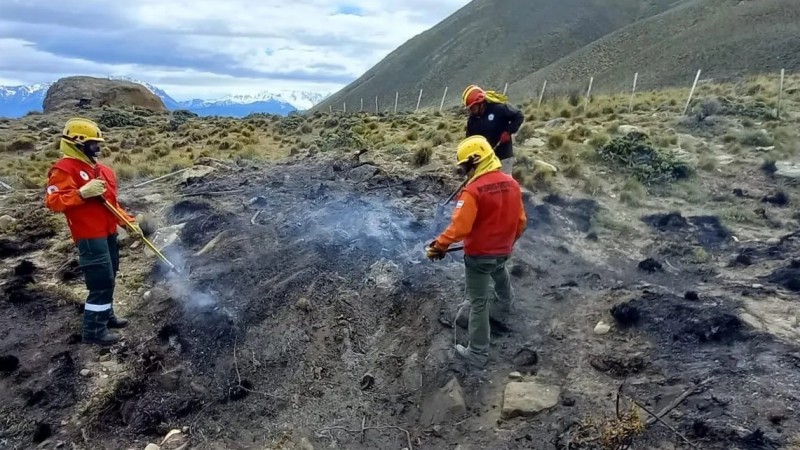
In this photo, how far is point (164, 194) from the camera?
11383 millimetres

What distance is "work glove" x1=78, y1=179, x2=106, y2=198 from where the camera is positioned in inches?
236

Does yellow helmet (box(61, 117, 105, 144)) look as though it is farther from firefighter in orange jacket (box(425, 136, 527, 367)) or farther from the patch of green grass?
the patch of green grass

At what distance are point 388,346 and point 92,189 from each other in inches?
130

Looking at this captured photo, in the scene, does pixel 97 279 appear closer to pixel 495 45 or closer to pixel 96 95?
pixel 96 95

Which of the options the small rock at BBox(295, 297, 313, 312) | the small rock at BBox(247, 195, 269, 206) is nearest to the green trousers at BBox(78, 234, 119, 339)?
the small rock at BBox(295, 297, 313, 312)

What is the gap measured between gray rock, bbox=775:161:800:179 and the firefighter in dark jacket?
6.54 metres

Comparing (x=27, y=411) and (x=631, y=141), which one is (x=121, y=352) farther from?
(x=631, y=141)

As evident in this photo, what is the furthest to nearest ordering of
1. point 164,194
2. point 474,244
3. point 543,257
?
1. point 164,194
2. point 543,257
3. point 474,244

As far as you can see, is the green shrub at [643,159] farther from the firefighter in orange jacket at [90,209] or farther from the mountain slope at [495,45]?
the mountain slope at [495,45]

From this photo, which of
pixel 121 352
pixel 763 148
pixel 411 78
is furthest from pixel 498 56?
pixel 121 352

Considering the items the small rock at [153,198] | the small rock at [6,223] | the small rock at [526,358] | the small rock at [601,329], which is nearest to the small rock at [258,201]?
the small rock at [153,198]

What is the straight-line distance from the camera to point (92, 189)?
237 inches

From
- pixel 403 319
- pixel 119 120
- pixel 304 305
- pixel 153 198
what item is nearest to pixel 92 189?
pixel 304 305

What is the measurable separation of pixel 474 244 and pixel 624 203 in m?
5.82
